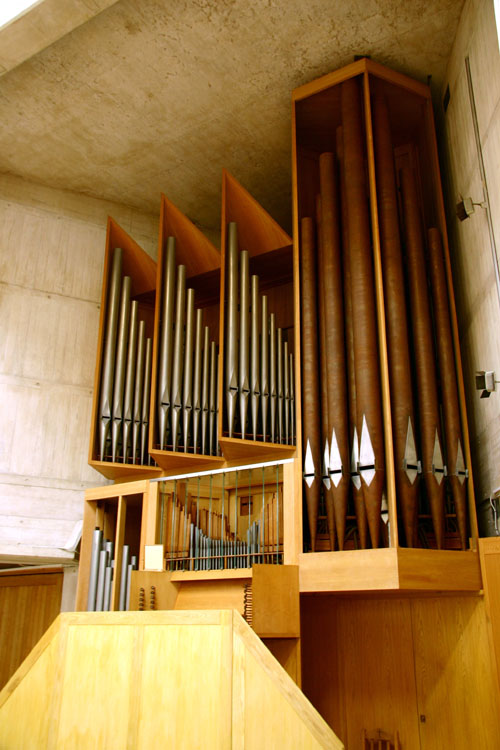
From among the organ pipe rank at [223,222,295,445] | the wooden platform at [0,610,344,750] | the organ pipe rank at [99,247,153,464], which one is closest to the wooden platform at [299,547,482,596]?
the organ pipe rank at [223,222,295,445]

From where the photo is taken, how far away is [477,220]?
4961 mm

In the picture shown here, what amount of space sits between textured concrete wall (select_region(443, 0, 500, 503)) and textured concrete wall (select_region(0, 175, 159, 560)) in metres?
3.51

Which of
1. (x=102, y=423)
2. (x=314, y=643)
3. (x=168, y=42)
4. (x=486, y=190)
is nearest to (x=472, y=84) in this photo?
(x=486, y=190)

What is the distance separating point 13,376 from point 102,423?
103 centimetres

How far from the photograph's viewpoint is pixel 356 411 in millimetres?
4891

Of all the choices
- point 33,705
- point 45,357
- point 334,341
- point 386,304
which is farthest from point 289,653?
point 45,357

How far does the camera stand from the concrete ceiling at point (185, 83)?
543 cm

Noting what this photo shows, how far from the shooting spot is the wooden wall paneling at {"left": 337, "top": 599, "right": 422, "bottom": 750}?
4.93 metres

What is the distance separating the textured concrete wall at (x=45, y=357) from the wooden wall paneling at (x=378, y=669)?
2.66 metres

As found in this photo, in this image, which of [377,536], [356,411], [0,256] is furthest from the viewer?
[0,256]

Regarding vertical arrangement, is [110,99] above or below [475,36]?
above

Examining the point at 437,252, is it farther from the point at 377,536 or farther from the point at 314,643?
the point at 314,643

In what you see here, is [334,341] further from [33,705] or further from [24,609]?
[24,609]

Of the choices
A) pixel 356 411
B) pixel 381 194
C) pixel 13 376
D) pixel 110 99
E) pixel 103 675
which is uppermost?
pixel 110 99
